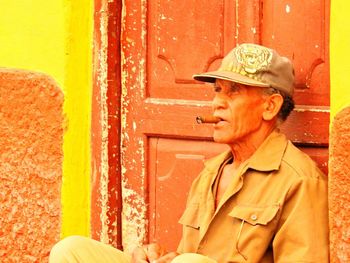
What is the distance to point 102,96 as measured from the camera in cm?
545

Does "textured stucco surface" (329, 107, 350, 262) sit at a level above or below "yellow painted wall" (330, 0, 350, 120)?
below

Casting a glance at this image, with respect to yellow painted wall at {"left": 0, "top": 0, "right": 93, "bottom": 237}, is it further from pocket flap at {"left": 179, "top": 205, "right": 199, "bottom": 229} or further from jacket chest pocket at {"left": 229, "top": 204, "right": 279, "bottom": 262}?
jacket chest pocket at {"left": 229, "top": 204, "right": 279, "bottom": 262}

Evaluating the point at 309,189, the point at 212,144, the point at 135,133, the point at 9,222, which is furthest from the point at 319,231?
the point at 9,222

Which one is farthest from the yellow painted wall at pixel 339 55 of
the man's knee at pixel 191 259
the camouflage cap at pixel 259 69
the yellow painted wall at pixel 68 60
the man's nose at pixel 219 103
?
the yellow painted wall at pixel 68 60

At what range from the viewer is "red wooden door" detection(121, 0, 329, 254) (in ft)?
15.5

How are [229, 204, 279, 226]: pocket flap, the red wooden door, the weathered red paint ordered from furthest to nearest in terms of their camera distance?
the weathered red paint < the red wooden door < [229, 204, 279, 226]: pocket flap

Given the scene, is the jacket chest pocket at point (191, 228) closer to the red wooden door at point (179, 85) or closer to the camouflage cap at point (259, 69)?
the red wooden door at point (179, 85)

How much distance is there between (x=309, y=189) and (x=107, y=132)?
140 cm

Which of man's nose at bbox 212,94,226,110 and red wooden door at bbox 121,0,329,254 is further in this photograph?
red wooden door at bbox 121,0,329,254

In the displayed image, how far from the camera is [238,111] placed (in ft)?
15.0

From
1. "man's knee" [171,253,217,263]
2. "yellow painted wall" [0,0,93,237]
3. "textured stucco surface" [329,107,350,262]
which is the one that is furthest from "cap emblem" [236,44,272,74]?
"yellow painted wall" [0,0,93,237]

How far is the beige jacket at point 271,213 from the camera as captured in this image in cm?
429

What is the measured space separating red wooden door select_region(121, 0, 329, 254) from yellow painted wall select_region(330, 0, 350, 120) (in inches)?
15.6

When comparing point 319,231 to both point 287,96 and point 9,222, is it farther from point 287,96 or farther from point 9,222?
point 9,222
